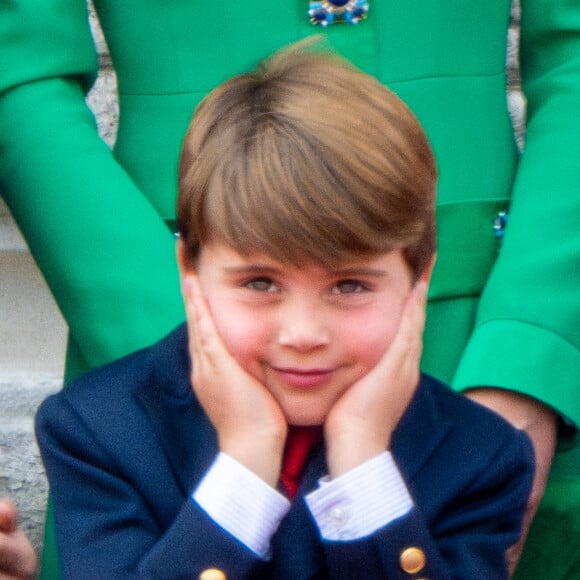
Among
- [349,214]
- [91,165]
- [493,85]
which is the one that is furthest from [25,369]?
[349,214]

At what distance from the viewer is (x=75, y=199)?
163 cm

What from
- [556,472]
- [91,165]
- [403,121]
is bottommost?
[556,472]

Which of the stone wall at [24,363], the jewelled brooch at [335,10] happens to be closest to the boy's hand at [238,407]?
the jewelled brooch at [335,10]

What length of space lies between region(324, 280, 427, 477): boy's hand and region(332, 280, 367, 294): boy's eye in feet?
0.25

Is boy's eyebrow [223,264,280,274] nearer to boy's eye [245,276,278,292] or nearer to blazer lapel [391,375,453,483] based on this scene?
boy's eye [245,276,278,292]

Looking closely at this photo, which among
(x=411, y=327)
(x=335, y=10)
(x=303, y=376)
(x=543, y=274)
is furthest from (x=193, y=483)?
(x=335, y=10)

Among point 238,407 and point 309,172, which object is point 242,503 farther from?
point 309,172

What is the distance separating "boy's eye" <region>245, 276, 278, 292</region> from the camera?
135 centimetres

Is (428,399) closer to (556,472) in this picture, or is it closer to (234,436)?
(234,436)

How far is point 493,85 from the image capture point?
1.71 meters

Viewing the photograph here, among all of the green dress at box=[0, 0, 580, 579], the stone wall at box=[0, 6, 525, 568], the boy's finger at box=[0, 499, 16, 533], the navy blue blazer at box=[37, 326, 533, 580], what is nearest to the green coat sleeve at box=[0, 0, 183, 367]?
the green dress at box=[0, 0, 580, 579]

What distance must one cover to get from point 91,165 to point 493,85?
21.6 inches

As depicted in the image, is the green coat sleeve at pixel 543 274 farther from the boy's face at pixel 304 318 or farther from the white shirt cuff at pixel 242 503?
the white shirt cuff at pixel 242 503

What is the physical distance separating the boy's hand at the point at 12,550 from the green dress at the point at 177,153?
25cm
